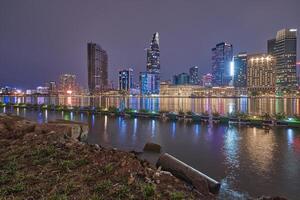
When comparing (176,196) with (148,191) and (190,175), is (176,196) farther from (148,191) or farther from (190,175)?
(190,175)

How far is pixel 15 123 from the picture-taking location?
1969 centimetres

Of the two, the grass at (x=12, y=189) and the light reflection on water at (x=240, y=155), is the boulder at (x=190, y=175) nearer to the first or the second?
the light reflection on water at (x=240, y=155)

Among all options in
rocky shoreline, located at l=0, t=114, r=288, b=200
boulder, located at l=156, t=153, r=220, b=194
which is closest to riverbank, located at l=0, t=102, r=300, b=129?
boulder, located at l=156, t=153, r=220, b=194

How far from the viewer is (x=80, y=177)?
823cm

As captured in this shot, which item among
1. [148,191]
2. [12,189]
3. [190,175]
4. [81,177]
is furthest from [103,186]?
[190,175]

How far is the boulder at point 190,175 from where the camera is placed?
9.62 metres

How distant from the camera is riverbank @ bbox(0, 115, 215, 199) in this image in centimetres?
701

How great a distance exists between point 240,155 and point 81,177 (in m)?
14.1

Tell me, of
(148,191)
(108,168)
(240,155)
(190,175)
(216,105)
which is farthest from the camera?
(216,105)

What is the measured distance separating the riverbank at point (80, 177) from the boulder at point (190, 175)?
1.40 ft

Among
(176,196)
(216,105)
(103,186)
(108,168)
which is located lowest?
(216,105)

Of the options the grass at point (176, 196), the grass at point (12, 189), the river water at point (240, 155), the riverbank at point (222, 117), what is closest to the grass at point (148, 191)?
the grass at point (176, 196)

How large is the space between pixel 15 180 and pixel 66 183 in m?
1.82

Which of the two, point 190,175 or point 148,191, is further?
point 190,175
